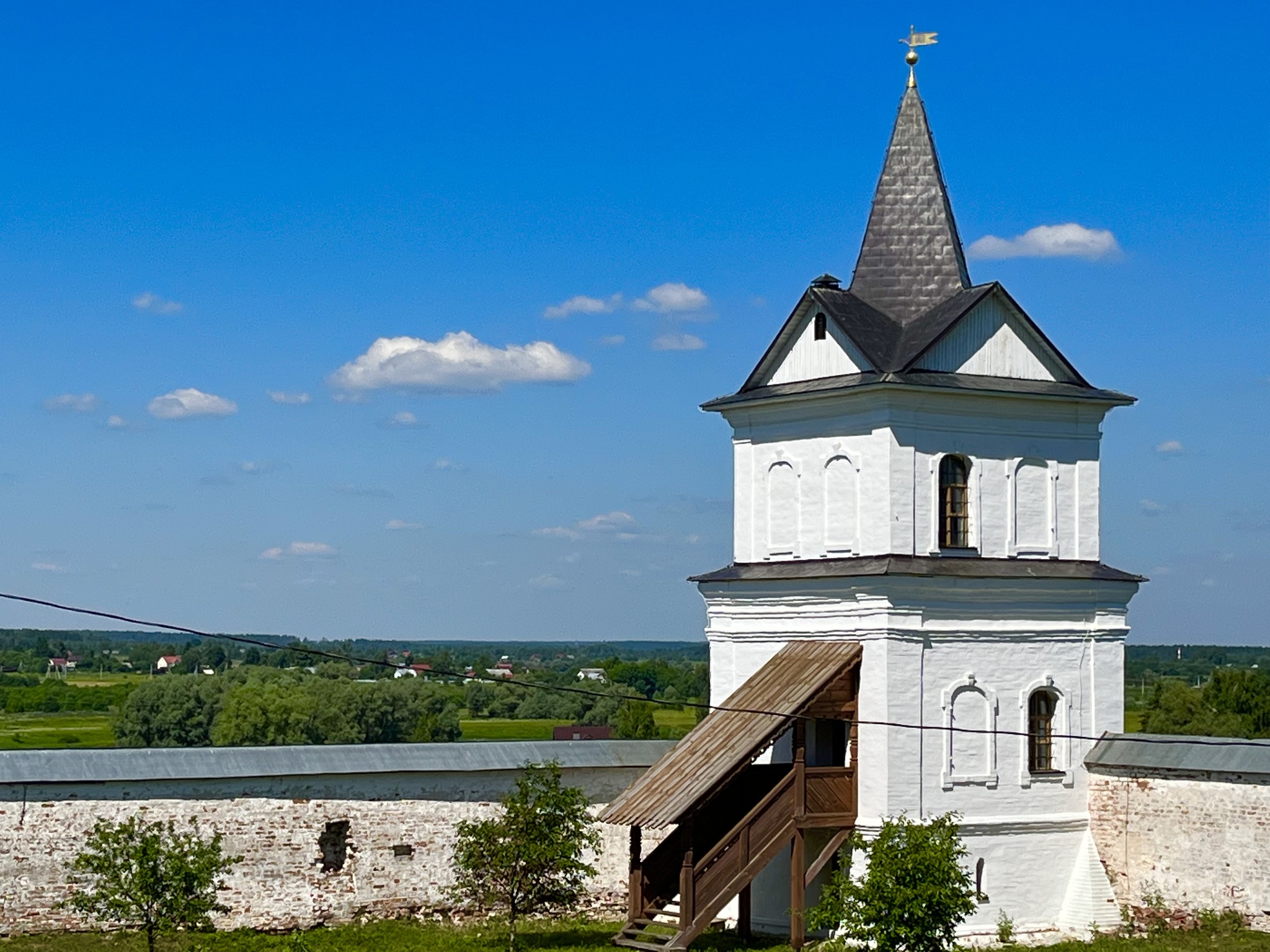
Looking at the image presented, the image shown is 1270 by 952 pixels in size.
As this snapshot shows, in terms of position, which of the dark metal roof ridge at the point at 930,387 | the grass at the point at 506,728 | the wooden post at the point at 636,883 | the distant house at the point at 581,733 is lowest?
the grass at the point at 506,728

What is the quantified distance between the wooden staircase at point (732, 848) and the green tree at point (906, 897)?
1.77m

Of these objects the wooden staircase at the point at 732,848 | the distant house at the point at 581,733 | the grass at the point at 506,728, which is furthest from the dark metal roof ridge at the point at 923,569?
the grass at the point at 506,728

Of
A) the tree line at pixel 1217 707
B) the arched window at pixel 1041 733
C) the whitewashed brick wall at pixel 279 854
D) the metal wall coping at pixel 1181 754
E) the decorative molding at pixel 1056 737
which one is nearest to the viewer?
the whitewashed brick wall at pixel 279 854

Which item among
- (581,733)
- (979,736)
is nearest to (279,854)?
(979,736)

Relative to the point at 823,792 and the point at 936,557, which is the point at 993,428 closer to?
the point at 936,557

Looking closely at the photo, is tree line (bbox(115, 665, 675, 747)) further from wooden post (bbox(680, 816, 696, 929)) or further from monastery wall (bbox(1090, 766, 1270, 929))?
wooden post (bbox(680, 816, 696, 929))

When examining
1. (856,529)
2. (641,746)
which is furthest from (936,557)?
(641,746)

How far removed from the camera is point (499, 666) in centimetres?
16250

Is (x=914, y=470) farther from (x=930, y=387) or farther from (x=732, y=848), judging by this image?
(x=732, y=848)

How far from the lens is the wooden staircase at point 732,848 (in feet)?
72.6

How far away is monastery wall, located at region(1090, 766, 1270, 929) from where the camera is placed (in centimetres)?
2223

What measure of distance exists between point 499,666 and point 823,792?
140757 millimetres

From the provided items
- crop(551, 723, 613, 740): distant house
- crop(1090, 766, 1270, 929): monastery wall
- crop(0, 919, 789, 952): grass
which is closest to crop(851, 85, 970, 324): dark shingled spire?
crop(1090, 766, 1270, 929): monastery wall

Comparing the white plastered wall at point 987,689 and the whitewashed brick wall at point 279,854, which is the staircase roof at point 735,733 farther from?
the whitewashed brick wall at point 279,854
